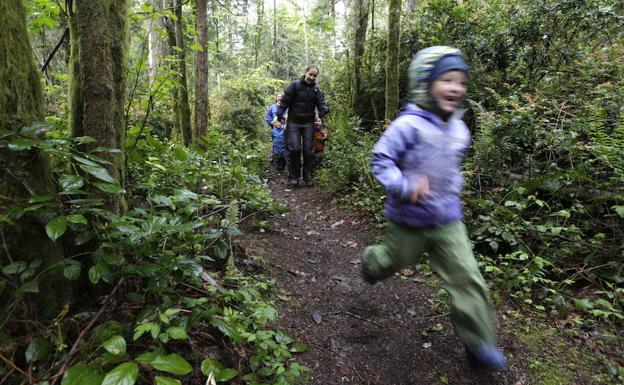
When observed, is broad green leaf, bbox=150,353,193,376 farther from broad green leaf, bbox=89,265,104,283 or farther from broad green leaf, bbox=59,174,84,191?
broad green leaf, bbox=59,174,84,191

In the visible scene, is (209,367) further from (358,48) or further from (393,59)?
(358,48)

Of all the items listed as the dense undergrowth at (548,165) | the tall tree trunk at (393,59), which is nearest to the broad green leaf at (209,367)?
the dense undergrowth at (548,165)

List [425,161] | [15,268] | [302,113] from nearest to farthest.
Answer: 1. [15,268]
2. [425,161]
3. [302,113]

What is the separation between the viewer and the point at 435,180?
102 inches

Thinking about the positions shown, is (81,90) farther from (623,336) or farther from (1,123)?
(623,336)

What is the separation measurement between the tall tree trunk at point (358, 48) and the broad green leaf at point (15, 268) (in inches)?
368

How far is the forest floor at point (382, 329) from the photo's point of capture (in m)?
2.67

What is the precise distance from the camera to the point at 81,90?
255cm

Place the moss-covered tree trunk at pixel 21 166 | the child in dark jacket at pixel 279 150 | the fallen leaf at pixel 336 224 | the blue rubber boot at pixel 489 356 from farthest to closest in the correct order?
the child in dark jacket at pixel 279 150, the fallen leaf at pixel 336 224, the blue rubber boot at pixel 489 356, the moss-covered tree trunk at pixel 21 166

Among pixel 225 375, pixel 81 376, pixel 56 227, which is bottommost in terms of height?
pixel 225 375

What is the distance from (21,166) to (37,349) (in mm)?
992

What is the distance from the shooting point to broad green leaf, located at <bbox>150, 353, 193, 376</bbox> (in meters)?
1.64

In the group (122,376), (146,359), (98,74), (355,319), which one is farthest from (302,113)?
(122,376)

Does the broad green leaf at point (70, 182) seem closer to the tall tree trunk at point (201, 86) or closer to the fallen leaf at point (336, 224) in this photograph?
the fallen leaf at point (336, 224)
